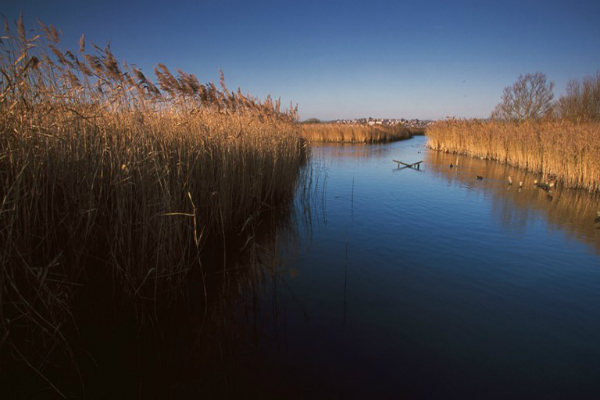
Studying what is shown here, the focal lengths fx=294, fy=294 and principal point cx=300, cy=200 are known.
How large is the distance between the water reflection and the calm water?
0.24 ft

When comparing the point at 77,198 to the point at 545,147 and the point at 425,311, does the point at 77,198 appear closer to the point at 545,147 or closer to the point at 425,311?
the point at 425,311

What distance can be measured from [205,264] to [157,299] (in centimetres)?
101

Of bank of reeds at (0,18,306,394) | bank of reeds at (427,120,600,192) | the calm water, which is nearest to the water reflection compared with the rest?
the calm water

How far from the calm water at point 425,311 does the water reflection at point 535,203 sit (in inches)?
2.9

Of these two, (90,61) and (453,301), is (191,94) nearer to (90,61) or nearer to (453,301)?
(90,61)

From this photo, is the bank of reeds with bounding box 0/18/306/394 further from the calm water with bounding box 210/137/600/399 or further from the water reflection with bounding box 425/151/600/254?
the water reflection with bounding box 425/151/600/254

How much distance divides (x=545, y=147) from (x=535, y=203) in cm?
481

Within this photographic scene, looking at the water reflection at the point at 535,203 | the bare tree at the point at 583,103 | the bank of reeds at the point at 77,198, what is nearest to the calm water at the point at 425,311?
the water reflection at the point at 535,203

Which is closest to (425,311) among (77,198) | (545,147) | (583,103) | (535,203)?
(77,198)

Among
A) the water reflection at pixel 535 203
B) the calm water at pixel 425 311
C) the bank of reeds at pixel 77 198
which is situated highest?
the bank of reeds at pixel 77 198

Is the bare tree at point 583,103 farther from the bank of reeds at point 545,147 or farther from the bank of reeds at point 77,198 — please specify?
the bank of reeds at point 77,198

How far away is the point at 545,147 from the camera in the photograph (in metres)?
10.6

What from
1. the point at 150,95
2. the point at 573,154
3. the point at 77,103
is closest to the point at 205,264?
the point at 77,103

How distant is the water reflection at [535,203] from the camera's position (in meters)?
5.76
